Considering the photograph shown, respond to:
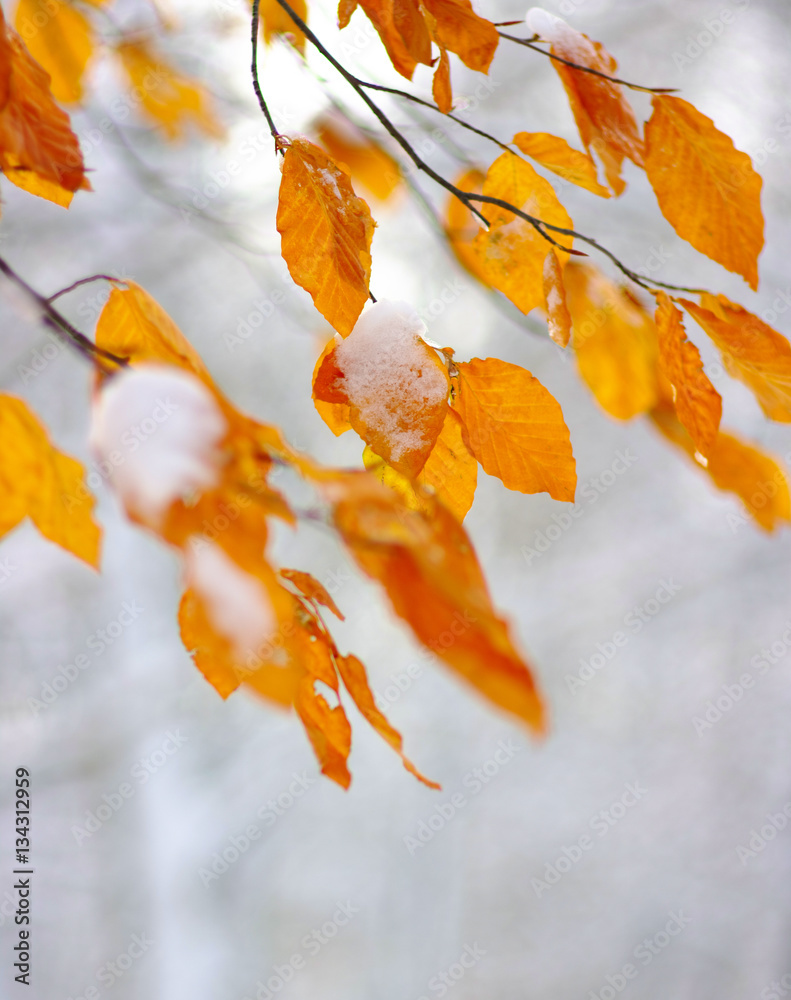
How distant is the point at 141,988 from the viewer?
165 cm

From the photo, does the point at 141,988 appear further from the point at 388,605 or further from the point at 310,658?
the point at 388,605

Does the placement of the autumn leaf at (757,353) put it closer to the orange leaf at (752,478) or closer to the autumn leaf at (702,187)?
the autumn leaf at (702,187)

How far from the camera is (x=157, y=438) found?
23 cm

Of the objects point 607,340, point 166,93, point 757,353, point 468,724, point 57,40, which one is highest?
point 757,353

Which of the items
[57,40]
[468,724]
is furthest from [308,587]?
[468,724]

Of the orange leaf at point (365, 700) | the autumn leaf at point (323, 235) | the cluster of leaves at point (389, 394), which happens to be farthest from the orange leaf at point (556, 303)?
the orange leaf at point (365, 700)

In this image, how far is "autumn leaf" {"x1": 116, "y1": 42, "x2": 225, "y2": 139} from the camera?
1266mm

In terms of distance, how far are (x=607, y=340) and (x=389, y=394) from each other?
45 centimetres

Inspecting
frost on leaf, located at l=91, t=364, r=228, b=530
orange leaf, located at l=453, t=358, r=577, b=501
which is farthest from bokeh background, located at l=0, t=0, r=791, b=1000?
frost on leaf, located at l=91, t=364, r=228, b=530

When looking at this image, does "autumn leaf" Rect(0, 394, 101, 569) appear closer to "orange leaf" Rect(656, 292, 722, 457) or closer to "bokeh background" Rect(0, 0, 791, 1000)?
"orange leaf" Rect(656, 292, 722, 457)

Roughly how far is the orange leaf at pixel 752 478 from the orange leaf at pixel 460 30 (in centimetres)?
36

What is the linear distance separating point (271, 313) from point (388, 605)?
2.00 meters

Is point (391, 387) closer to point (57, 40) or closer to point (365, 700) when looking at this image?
point (365, 700)

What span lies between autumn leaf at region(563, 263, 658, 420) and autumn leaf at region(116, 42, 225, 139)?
105 centimetres
